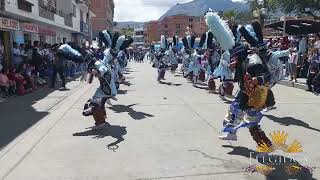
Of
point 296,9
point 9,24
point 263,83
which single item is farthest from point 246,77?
point 296,9

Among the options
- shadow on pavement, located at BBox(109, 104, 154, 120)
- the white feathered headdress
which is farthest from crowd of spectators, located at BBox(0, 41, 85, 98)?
the white feathered headdress

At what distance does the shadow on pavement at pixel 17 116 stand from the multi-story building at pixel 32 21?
4.67m

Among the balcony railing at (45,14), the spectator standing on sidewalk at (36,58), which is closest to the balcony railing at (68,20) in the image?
the balcony railing at (45,14)

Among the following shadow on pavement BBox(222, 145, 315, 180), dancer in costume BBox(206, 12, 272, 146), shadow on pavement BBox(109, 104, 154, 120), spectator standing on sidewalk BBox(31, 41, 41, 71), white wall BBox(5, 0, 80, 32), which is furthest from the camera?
white wall BBox(5, 0, 80, 32)

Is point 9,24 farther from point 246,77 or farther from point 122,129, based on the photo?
point 246,77

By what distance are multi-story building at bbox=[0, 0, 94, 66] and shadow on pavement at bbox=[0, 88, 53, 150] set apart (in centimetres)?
467

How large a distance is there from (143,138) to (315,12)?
4413 centimetres

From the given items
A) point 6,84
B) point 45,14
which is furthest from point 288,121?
point 45,14

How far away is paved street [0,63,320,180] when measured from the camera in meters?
6.19

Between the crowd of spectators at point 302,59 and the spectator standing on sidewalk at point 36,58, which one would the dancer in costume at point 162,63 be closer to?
the crowd of spectators at point 302,59

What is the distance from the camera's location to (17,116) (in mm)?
10961

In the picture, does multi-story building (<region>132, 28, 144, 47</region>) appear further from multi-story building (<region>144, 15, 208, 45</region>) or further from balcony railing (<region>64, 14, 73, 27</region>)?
balcony railing (<region>64, 14, 73, 27</region>)

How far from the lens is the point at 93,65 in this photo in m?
9.19

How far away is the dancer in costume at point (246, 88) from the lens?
660 centimetres
